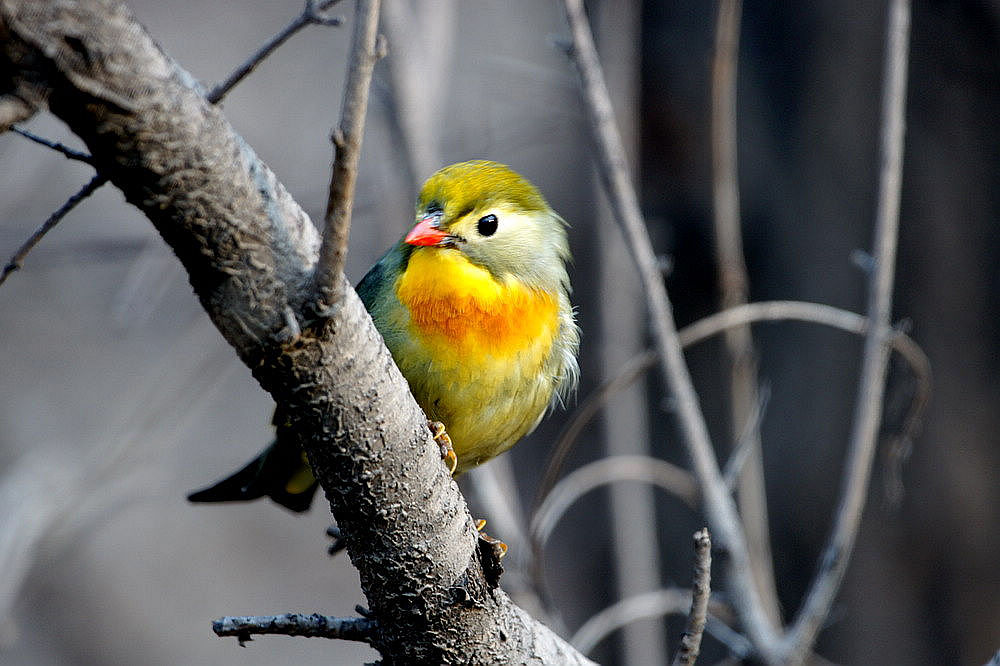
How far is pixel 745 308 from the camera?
2.52 m

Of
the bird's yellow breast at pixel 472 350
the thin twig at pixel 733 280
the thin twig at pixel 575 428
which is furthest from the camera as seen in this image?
the thin twig at pixel 733 280

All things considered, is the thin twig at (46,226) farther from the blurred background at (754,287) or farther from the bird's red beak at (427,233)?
the blurred background at (754,287)

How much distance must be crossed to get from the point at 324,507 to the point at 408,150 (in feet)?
14.1

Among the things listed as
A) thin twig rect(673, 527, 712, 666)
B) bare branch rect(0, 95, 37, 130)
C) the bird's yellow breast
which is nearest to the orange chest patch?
the bird's yellow breast

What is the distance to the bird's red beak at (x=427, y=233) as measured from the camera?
7.66ft

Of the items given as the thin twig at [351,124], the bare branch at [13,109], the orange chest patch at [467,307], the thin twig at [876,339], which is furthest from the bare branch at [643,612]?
the bare branch at [13,109]

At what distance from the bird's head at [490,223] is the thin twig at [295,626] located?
96 cm

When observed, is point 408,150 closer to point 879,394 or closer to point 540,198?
point 540,198

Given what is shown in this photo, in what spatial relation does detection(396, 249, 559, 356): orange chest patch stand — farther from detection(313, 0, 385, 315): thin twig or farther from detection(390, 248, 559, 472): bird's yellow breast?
detection(313, 0, 385, 315): thin twig

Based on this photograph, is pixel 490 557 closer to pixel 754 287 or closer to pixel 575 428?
pixel 575 428

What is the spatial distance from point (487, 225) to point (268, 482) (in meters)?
0.96

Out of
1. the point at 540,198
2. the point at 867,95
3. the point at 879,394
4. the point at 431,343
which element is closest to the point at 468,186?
the point at 540,198

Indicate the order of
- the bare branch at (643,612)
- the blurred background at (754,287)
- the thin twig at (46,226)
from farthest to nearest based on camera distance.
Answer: the blurred background at (754,287), the bare branch at (643,612), the thin twig at (46,226)

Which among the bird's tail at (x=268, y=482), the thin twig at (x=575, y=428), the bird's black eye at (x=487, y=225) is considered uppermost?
the bird's black eye at (x=487, y=225)
